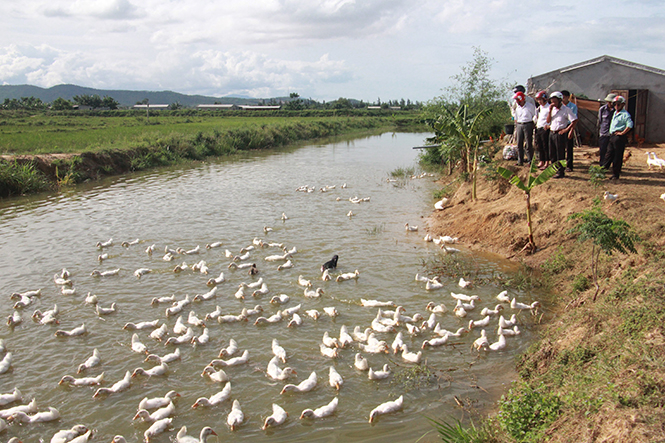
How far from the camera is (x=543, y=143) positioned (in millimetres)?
12617

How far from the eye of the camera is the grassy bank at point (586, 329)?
4094 millimetres

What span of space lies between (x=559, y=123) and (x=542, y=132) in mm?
774

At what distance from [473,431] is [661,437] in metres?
1.69

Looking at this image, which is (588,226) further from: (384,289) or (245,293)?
(245,293)

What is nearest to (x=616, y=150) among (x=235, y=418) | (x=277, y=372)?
(x=277, y=372)

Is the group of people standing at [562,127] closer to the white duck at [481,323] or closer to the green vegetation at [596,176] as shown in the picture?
the green vegetation at [596,176]

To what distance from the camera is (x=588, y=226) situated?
7.05 m

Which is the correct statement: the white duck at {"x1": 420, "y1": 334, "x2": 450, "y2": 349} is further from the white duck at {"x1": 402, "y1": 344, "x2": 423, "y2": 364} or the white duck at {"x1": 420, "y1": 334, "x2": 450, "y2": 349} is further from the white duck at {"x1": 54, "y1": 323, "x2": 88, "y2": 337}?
the white duck at {"x1": 54, "y1": 323, "x2": 88, "y2": 337}

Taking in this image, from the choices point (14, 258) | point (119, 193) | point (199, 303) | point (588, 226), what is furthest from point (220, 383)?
point (119, 193)

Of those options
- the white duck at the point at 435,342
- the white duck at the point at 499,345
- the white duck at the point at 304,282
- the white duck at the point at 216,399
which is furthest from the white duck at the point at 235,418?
the white duck at the point at 304,282

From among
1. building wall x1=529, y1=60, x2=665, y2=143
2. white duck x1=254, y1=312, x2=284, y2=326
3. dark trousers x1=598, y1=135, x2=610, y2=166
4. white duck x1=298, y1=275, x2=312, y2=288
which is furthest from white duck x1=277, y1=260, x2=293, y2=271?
building wall x1=529, y1=60, x2=665, y2=143

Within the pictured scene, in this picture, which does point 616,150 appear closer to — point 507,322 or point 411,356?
point 507,322

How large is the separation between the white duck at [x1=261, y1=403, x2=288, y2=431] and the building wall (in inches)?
663

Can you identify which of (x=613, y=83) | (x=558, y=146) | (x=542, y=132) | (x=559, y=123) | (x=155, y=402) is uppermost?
(x=613, y=83)
